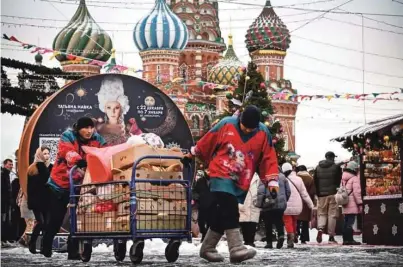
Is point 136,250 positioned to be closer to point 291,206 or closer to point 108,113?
point 291,206

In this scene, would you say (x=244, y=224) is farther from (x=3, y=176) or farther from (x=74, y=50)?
(x=74, y=50)

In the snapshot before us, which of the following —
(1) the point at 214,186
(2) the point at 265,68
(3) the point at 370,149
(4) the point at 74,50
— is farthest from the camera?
(2) the point at 265,68

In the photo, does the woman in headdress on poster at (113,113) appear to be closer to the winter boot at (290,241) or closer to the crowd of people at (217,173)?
the winter boot at (290,241)

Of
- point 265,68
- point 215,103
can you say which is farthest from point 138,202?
point 265,68

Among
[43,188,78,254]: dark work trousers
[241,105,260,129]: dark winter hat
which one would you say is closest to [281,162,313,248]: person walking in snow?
[43,188,78,254]: dark work trousers

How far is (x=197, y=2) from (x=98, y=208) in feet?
290

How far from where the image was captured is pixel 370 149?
17.5m

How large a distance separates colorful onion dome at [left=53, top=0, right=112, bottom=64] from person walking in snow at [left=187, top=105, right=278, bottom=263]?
75.4 m

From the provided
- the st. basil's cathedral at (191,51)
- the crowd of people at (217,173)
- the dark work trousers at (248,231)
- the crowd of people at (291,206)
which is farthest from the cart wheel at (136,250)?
the st. basil's cathedral at (191,51)

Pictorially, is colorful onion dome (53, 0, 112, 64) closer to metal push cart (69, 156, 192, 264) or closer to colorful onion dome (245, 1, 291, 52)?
colorful onion dome (245, 1, 291, 52)

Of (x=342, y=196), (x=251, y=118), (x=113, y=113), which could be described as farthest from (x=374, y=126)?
(x=251, y=118)

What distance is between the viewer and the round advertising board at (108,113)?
61.6ft

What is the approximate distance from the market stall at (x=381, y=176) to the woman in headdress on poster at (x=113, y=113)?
363 cm

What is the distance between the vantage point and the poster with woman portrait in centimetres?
1889
